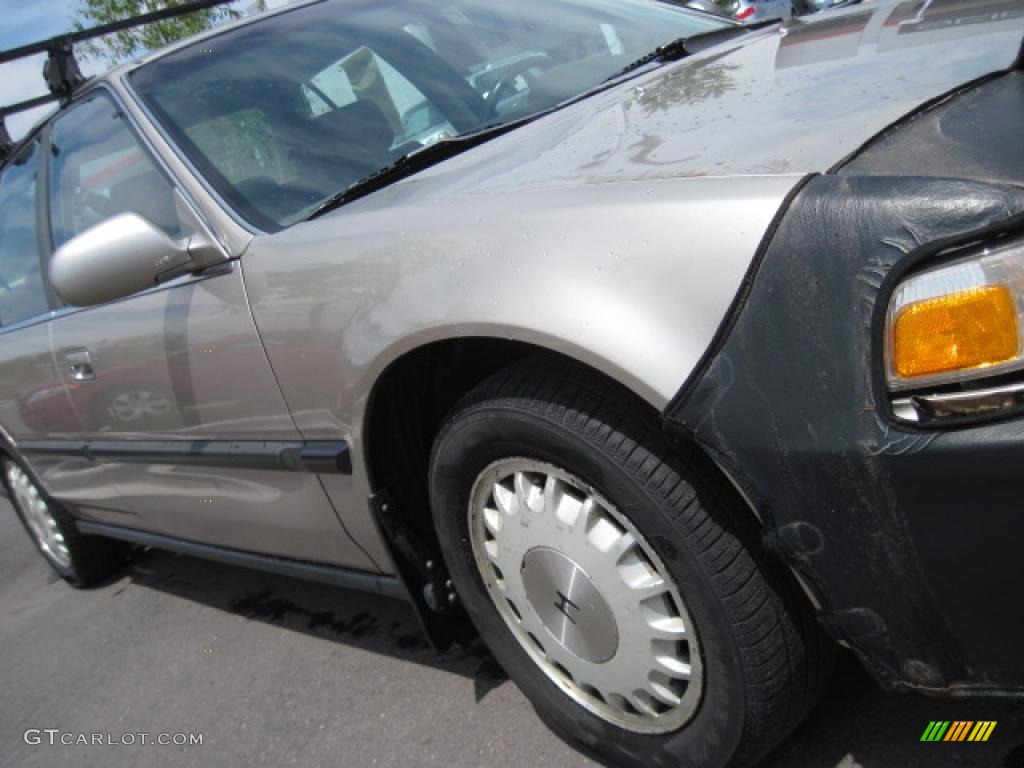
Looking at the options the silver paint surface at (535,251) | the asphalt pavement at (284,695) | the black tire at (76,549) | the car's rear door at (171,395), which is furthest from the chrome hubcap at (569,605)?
the black tire at (76,549)

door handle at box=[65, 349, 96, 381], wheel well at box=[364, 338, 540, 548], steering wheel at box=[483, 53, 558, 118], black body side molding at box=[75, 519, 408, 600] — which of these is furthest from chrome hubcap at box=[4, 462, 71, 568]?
steering wheel at box=[483, 53, 558, 118]

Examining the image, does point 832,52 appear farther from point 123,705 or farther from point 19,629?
point 19,629

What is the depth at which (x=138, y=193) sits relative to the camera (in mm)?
2582

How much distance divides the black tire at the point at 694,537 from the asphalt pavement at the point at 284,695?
25 centimetres

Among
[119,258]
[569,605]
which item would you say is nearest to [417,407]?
[569,605]

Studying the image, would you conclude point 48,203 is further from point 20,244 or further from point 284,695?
point 284,695

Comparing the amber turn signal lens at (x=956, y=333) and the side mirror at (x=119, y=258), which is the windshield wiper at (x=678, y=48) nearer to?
the side mirror at (x=119, y=258)

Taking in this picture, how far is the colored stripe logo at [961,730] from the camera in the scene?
1693 millimetres

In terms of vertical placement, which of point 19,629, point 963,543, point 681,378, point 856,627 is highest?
point 681,378

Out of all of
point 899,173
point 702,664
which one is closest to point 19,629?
point 702,664

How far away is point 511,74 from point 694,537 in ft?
5.09

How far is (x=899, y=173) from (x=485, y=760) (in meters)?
1.50

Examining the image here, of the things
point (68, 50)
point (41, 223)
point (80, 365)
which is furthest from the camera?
point (41, 223)

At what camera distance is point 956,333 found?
1.18 m
